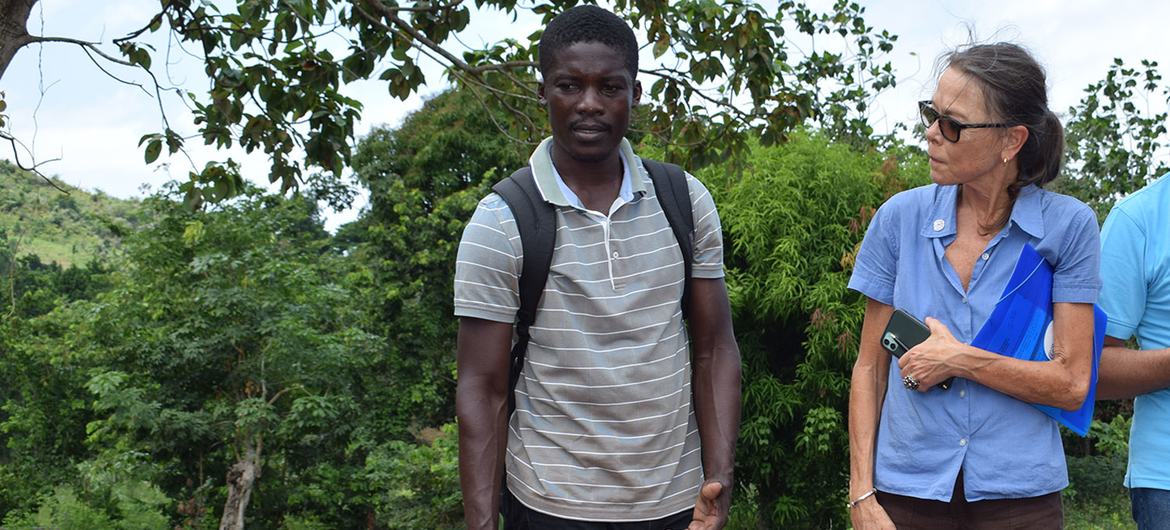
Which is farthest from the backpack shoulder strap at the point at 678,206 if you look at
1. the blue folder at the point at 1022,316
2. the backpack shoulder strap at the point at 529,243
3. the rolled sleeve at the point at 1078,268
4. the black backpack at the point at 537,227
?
the rolled sleeve at the point at 1078,268

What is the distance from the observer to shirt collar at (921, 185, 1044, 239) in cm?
246

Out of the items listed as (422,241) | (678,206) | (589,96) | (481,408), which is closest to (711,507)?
(481,408)

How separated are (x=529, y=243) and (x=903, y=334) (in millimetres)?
850

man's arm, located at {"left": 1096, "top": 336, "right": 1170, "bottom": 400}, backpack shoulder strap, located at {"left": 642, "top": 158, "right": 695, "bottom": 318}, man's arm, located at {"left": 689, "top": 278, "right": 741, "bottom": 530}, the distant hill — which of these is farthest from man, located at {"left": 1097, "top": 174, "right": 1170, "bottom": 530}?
the distant hill

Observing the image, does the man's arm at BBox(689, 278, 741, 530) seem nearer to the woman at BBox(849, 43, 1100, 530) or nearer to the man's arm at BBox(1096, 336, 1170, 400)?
the woman at BBox(849, 43, 1100, 530)

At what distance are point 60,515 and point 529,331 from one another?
1552 centimetres

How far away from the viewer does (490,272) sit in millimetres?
2350

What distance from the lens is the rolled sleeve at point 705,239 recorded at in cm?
253

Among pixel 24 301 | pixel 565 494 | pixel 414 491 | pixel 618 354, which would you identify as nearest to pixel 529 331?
pixel 618 354

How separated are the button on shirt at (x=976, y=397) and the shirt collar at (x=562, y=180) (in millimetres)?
630

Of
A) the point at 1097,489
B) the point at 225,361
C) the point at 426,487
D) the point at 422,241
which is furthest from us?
the point at 422,241

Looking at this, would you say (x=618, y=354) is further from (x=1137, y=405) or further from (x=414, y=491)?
(x=414, y=491)

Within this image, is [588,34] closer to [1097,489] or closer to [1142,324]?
[1142,324]

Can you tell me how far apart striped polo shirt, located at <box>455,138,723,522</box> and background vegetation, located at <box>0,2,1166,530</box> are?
459 cm
